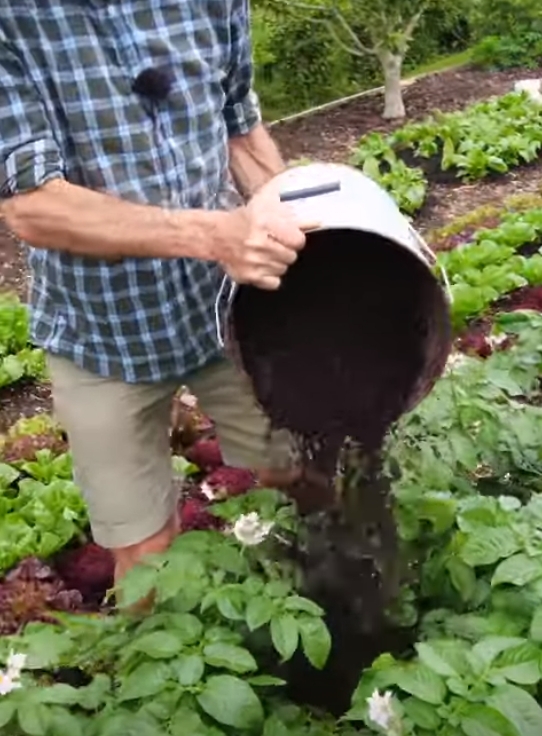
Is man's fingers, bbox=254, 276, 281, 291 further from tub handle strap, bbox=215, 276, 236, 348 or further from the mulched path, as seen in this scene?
the mulched path

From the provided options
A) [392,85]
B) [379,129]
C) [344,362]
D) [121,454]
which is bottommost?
[379,129]

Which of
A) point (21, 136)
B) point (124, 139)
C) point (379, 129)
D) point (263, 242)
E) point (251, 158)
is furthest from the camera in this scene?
point (379, 129)

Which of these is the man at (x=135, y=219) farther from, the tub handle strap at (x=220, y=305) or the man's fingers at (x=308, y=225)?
the tub handle strap at (x=220, y=305)

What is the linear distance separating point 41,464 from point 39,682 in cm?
133

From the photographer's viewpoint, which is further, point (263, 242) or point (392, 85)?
point (392, 85)

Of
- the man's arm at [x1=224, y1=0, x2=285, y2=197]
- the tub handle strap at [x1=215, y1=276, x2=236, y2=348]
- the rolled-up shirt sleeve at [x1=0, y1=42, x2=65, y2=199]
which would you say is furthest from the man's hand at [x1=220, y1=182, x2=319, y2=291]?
the man's arm at [x1=224, y1=0, x2=285, y2=197]

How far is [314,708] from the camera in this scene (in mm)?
2852

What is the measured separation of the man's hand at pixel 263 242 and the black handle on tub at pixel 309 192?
40 millimetres

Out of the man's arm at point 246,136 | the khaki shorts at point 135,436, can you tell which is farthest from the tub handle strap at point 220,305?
the man's arm at point 246,136

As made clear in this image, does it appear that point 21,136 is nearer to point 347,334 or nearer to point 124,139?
point 124,139

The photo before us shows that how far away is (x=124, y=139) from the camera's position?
104 inches

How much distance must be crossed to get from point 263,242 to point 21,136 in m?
0.55

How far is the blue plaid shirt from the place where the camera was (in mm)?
2531

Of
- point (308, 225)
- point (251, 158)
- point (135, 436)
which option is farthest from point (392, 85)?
point (308, 225)
